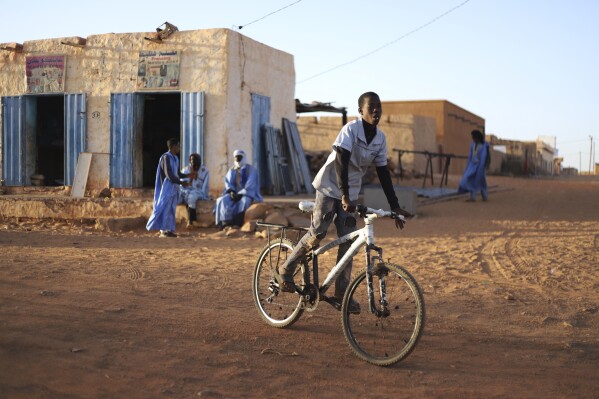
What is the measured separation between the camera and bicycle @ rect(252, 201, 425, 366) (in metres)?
3.92

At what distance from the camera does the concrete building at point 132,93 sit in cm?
1348

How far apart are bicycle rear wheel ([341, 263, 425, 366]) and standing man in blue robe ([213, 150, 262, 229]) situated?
23.5 feet

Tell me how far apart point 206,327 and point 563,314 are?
301 centimetres

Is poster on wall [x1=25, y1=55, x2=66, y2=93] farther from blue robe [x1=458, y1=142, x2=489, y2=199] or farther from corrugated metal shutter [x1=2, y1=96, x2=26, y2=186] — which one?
blue robe [x1=458, y1=142, x2=489, y2=199]

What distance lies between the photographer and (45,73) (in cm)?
1470

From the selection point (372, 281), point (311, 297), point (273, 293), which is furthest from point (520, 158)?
point (372, 281)

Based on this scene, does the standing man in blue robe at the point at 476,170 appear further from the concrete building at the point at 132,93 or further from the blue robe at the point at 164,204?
the blue robe at the point at 164,204

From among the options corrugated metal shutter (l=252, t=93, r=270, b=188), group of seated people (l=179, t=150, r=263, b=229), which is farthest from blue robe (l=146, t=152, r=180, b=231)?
corrugated metal shutter (l=252, t=93, r=270, b=188)

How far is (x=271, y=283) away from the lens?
A: 15.9ft

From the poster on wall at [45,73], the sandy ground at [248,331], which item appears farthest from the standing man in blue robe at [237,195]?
the poster on wall at [45,73]

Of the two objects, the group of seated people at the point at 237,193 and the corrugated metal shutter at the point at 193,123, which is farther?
the corrugated metal shutter at the point at 193,123

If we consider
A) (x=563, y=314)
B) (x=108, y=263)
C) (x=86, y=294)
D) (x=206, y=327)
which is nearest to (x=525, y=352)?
(x=563, y=314)

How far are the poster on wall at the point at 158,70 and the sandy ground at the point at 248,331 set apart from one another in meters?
5.61

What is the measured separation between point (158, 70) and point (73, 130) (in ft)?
8.30
